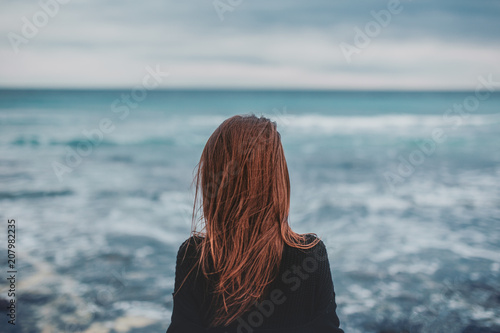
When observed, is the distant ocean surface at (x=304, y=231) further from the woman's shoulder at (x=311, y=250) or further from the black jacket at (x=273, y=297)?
the woman's shoulder at (x=311, y=250)

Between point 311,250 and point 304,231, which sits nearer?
point 311,250

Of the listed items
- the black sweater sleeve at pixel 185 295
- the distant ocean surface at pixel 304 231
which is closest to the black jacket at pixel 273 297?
the black sweater sleeve at pixel 185 295

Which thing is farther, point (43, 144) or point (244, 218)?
point (43, 144)

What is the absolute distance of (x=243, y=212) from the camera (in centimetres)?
144

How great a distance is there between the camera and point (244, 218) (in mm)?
1436

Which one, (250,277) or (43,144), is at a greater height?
(43,144)

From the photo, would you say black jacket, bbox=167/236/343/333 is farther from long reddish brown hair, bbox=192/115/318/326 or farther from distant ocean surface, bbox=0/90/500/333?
distant ocean surface, bbox=0/90/500/333

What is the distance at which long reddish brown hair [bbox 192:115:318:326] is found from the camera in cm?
141

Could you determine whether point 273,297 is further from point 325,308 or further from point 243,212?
point 243,212

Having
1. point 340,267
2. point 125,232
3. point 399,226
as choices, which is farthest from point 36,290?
point 399,226

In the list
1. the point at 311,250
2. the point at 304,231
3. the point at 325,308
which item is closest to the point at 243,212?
the point at 311,250

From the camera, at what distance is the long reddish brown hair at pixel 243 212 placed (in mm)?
1412

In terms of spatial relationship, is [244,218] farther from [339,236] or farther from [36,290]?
[339,236]

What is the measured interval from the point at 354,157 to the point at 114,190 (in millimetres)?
10082
